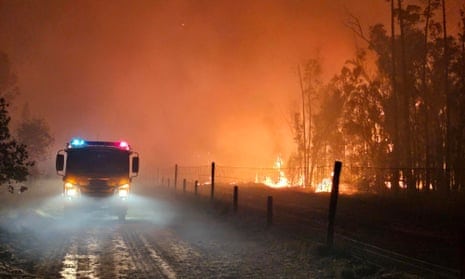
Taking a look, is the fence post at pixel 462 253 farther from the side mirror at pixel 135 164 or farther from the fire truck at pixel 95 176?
the side mirror at pixel 135 164

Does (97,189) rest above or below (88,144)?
below

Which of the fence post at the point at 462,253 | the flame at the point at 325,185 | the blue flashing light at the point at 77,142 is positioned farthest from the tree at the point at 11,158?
the flame at the point at 325,185

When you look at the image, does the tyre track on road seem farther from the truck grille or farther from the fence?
the fence

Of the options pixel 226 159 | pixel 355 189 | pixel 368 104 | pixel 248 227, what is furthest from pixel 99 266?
pixel 226 159

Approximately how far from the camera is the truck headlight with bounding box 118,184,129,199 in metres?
19.5

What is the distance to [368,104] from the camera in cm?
4178

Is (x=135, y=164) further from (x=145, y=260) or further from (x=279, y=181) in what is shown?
(x=279, y=181)

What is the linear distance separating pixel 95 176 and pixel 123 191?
1238 mm

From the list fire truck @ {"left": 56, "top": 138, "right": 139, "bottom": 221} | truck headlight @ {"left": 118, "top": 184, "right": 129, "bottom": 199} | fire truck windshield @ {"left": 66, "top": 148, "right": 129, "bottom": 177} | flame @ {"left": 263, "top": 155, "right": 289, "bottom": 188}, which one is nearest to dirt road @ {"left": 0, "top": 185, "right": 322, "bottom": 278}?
fire truck @ {"left": 56, "top": 138, "right": 139, "bottom": 221}

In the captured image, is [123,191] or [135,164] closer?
[123,191]

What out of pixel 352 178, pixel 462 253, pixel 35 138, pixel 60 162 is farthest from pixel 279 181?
pixel 462 253

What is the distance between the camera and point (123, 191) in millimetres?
19578

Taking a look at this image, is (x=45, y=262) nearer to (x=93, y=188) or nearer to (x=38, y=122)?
(x=93, y=188)

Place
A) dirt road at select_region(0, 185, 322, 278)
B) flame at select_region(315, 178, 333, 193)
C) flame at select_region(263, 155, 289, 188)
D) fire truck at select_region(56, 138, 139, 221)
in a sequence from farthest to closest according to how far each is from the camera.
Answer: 1. flame at select_region(263, 155, 289, 188)
2. flame at select_region(315, 178, 333, 193)
3. fire truck at select_region(56, 138, 139, 221)
4. dirt road at select_region(0, 185, 322, 278)
